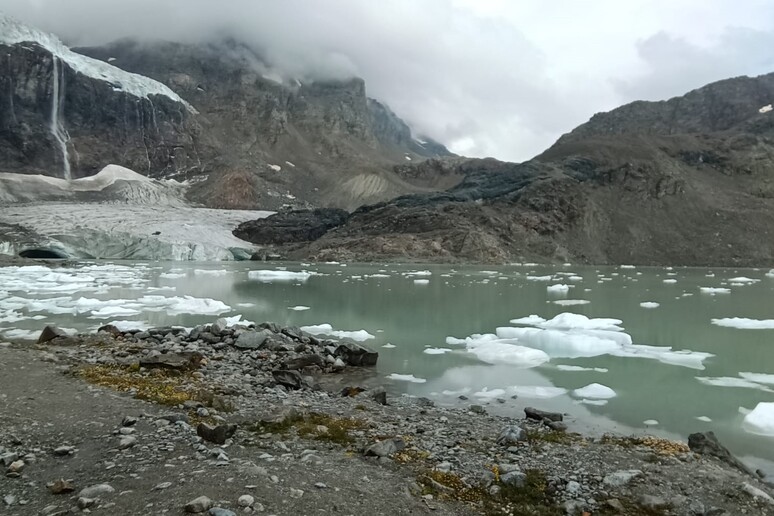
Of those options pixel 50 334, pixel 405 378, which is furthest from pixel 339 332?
pixel 50 334

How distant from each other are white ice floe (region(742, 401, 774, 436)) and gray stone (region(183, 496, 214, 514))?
760cm

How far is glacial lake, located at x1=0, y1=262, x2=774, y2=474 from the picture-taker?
8953 mm

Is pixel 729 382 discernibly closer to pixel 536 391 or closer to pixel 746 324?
pixel 536 391

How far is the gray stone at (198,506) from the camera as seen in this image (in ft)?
12.8

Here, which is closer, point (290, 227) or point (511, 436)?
point (511, 436)

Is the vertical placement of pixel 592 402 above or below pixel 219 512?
below

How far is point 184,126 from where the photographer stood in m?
136

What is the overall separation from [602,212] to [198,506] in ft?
293

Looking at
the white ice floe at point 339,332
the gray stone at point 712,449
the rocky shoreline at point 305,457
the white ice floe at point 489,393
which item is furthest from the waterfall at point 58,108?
the gray stone at point 712,449

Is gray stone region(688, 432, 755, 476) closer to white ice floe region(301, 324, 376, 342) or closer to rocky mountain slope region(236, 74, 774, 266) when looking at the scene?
white ice floe region(301, 324, 376, 342)

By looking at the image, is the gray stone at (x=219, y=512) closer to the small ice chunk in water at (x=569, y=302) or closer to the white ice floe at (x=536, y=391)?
the white ice floe at (x=536, y=391)

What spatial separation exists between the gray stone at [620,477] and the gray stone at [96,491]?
4.42 m

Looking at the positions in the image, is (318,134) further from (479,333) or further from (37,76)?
(479,333)

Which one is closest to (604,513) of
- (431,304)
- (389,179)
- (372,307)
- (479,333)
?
(479,333)
